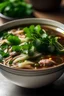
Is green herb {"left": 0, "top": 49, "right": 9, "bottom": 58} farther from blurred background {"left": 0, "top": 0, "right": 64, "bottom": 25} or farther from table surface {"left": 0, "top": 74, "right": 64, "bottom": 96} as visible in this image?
blurred background {"left": 0, "top": 0, "right": 64, "bottom": 25}

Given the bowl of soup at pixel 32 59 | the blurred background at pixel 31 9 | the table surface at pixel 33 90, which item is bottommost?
the table surface at pixel 33 90

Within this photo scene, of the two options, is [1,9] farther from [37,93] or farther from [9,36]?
[37,93]

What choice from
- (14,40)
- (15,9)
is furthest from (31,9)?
(14,40)

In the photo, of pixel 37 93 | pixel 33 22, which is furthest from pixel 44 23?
pixel 37 93

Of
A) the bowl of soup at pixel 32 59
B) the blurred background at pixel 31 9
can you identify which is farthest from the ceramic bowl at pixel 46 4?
the bowl of soup at pixel 32 59

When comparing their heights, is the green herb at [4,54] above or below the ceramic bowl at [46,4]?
below

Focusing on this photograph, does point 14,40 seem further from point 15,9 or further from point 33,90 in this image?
point 15,9

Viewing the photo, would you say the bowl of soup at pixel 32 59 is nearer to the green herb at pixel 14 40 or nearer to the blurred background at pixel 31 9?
the green herb at pixel 14 40
